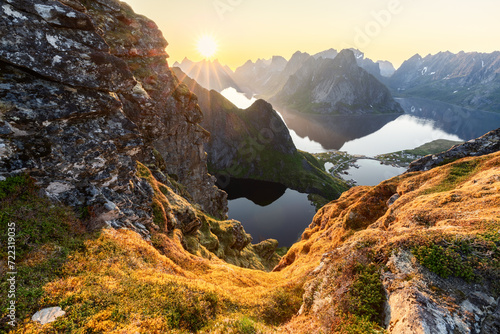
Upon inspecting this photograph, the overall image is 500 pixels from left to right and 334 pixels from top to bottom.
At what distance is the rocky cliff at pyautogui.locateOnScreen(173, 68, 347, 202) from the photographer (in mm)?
175625

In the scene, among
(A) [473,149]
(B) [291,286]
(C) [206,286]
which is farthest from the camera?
(A) [473,149]

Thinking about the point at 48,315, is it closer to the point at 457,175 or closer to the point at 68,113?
the point at 68,113

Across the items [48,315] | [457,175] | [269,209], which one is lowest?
[269,209]

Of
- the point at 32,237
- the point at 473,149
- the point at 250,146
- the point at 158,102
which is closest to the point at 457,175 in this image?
the point at 473,149

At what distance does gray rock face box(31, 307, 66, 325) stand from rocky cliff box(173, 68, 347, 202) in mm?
158952

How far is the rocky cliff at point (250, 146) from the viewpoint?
176 m

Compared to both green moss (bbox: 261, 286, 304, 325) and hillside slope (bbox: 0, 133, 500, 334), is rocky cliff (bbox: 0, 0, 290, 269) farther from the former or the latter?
green moss (bbox: 261, 286, 304, 325)

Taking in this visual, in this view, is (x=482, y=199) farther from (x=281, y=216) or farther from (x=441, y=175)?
(x=281, y=216)

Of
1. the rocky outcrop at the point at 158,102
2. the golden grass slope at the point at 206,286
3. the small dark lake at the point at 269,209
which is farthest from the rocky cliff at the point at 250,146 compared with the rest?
the golden grass slope at the point at 206,286

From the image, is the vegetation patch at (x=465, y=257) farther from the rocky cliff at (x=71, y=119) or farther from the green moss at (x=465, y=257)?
the rocky cliff at (x=71, y=119)

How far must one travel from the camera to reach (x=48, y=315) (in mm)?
9914

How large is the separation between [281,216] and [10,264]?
12018cm

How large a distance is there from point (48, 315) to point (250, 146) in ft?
594

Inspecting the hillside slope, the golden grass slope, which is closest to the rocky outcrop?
the hillside slope
